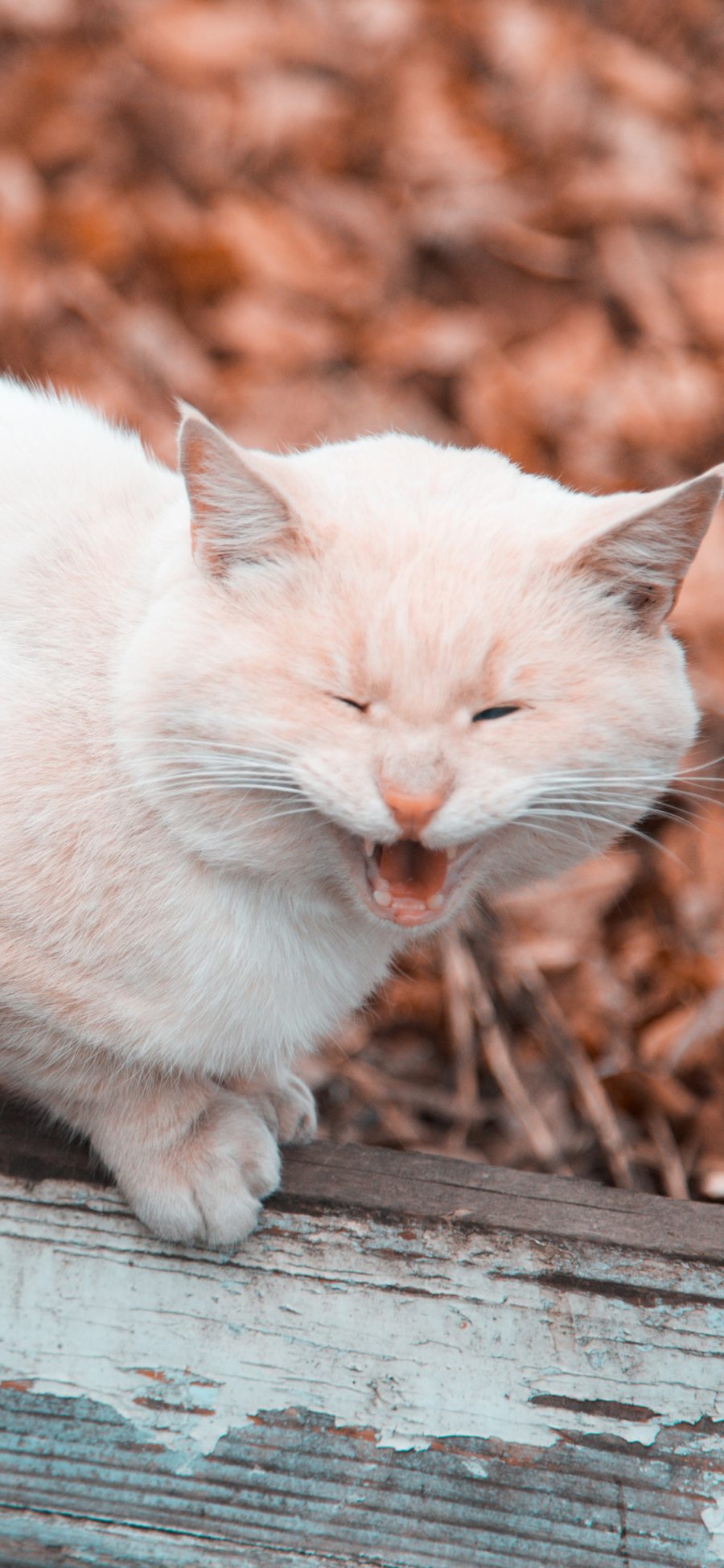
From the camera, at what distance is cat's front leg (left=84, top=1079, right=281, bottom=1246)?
103 cm

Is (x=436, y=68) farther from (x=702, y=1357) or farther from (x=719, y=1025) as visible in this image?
(x=702, y=1357)

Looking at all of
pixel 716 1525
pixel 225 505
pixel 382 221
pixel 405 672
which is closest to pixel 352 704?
pixel 405 672

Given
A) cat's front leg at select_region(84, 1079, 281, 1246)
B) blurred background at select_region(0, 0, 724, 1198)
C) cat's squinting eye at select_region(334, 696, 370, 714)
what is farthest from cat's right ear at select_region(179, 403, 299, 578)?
blurred background at select_region(0, 0, 724, 1198)

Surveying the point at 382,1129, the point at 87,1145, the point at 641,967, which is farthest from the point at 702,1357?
the point at 641,967

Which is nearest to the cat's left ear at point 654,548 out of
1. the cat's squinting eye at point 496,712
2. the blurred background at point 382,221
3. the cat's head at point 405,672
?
the cat's head at point 405,672

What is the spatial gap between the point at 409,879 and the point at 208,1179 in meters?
0.30

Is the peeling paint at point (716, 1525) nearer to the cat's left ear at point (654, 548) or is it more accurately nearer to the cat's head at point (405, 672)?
the cat's head at point (405, 672)

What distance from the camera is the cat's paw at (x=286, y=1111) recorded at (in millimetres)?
1253

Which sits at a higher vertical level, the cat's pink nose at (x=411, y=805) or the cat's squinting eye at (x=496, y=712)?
the cat's squinting eye at (x=496, y=712)

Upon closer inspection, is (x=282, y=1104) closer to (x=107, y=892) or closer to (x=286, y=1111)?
(x=286, y=1111)

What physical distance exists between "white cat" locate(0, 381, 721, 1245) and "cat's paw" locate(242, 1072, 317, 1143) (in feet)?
0.15

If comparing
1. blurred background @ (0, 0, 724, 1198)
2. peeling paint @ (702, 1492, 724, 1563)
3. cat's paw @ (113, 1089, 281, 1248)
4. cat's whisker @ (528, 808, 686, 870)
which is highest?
blurred background @ (0, 0, 724, 1198)

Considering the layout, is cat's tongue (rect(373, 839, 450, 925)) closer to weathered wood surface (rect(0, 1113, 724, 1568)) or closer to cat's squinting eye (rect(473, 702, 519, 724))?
cat's squinting eye (rect(473, 702, 519, 724))

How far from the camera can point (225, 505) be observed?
97 cm
